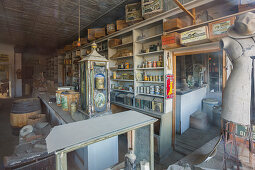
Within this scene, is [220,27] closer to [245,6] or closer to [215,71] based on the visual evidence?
[245,6]

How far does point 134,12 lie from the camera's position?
114 inches

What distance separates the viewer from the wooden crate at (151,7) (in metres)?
2.37

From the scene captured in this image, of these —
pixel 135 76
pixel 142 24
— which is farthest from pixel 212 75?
pixel 142 24

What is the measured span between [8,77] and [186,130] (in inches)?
389

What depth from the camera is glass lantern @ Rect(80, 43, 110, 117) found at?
5.76 feet

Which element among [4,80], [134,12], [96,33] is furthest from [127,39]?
[4,80]

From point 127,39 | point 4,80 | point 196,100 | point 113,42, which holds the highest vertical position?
point 127,39

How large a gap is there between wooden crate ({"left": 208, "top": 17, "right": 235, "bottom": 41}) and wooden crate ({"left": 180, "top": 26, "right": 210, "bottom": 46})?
0.06m

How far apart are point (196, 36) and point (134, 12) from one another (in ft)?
5.08

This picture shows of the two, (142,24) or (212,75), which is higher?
(142,24)

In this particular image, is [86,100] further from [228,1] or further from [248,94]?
[228,1]

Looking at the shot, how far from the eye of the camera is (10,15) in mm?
3859

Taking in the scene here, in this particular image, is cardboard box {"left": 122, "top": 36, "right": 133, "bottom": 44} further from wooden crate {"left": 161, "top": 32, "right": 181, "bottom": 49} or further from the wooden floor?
the wooden floor

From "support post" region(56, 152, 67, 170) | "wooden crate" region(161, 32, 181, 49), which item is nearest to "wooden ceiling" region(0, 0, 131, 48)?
"wooden crate" region(161, 32, 181, 49)
